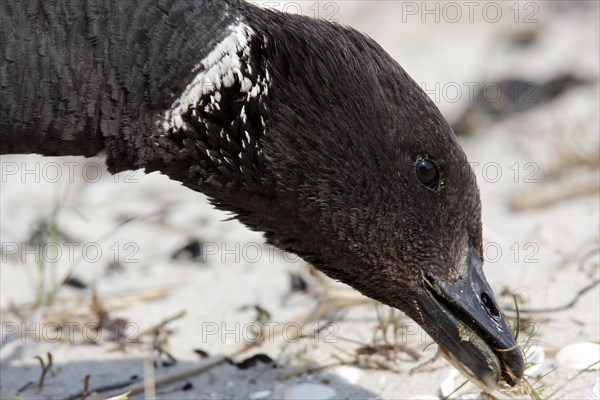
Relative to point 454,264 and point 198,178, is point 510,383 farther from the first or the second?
point 198,178

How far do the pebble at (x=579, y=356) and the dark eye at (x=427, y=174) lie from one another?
0.75 metres

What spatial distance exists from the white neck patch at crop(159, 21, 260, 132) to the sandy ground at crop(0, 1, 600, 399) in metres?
0.99

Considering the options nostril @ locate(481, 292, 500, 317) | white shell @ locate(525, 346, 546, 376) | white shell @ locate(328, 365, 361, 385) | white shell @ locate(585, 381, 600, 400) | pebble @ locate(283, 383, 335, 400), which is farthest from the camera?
white shell @ locate(328, 365, 361, 385)

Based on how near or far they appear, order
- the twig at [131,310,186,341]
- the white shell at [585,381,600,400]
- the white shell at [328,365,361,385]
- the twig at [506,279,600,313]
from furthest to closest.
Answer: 1. the twig at [131,310,186,341]
2. the twig at [506,279,600,313]
3. the white shell at [328,365,361,385]
4. the white shell at [585,381,600,400]

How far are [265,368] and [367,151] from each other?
3.51 feet

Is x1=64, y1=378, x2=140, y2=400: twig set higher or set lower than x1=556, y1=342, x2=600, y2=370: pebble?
lower

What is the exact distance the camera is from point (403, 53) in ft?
27.3

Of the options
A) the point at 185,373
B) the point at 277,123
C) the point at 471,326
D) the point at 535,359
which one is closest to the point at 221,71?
the point at 277,123

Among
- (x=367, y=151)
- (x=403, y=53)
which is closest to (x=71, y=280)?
(x=367, y=151)

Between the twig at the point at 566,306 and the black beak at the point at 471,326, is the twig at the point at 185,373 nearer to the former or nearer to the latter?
the black beak at the point at 471,326

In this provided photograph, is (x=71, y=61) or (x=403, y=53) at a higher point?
(x=403, y=53)

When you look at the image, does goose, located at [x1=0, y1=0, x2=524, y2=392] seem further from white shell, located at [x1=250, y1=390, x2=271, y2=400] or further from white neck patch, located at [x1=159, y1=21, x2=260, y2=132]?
white shell, located at [x1=250, y1=390, x2=271, y2=400]

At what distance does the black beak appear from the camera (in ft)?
9.98

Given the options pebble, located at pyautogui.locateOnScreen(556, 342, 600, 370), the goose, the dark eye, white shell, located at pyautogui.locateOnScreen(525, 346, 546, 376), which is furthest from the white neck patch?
pebble, located at pyautogui.locateOnScreen(556, 342, 600, 370)
